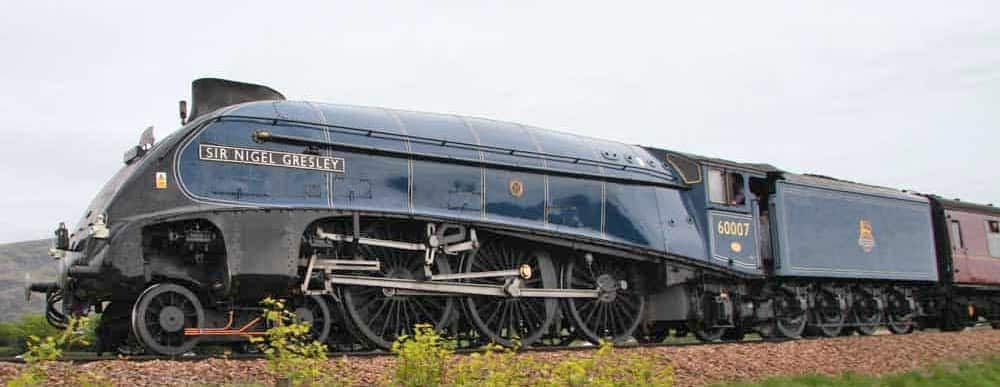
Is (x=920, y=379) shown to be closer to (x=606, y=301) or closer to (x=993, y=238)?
(x=606, y=301)

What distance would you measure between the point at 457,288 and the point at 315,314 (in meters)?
1.99

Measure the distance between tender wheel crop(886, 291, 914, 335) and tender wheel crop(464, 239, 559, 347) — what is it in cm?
1018

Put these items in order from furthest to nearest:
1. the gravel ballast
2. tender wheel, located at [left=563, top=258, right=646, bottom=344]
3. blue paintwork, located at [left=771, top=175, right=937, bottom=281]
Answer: blue paintwork, located at [left=771, top=175, right=937, bottom=281], tender wheel, located at [left=563, top=258, right=646, bottom=344], the gravel ballast

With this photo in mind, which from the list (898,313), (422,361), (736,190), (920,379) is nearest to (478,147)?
(422,361)

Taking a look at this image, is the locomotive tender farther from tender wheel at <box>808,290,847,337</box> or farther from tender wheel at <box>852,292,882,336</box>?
tender wheel at <box>852,292,882,336</box>

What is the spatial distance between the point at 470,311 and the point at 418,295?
34.6 inches

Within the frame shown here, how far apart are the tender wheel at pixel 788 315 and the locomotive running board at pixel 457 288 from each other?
5.22 metres

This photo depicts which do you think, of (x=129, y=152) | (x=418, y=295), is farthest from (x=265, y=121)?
(x=418, y=295)

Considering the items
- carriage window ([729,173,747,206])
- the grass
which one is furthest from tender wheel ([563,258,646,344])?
the grass

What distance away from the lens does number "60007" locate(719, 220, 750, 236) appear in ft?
53.3

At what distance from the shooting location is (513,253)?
13453mm

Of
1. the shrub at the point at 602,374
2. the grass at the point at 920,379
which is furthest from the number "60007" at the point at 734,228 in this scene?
the shrub at the point at 602,374

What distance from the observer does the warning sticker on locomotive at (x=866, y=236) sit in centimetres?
1884

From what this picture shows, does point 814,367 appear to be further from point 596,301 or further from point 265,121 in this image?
point 265,121
